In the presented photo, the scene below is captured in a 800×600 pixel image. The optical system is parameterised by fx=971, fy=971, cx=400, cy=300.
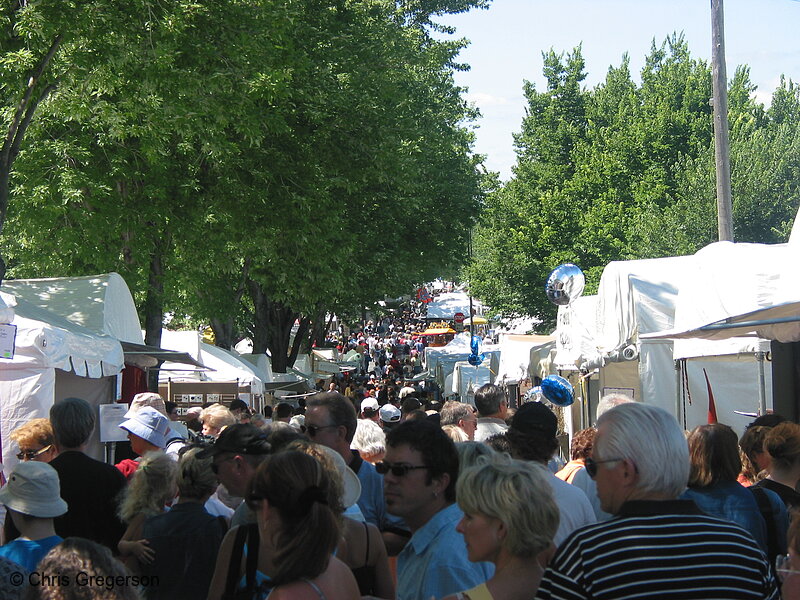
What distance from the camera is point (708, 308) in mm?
8836

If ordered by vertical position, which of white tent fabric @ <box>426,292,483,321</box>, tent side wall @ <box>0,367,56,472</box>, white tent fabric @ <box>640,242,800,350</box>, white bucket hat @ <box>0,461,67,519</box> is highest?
white tent fabric @ <box>426,292,483,321</box>

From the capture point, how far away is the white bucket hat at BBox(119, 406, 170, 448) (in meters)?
6.95

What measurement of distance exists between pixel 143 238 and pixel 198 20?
213 inches

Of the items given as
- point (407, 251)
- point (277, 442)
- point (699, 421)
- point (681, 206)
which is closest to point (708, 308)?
point (699, 421)

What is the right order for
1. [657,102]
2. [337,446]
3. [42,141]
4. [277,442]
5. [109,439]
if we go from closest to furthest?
[277,442] < [337,446] < [109,439] < [42,141] < [657,102]

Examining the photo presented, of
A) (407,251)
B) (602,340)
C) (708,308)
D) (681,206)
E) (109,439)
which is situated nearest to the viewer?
(708,308)

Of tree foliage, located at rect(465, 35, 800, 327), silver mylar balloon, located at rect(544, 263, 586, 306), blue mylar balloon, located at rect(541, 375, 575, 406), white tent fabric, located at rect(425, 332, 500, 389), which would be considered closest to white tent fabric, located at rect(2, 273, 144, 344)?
blue mylar balloon, located at rect(541, 375, 575, 406)

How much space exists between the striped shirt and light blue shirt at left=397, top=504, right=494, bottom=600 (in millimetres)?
862

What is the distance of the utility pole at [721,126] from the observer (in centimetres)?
1397

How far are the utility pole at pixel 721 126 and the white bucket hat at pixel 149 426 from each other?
9.31m

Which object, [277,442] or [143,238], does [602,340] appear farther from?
[277,442]

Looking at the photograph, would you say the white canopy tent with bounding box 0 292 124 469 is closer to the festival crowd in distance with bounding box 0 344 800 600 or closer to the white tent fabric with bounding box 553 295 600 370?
the festival crowd in distance with bounding box 0 344 800 600

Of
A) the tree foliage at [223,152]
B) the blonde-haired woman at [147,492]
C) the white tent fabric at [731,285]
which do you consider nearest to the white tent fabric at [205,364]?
the tree foliage at [223,152]

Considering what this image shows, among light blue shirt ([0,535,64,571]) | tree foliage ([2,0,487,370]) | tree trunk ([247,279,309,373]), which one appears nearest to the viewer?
light blue shirt ([0,535,64,571])
